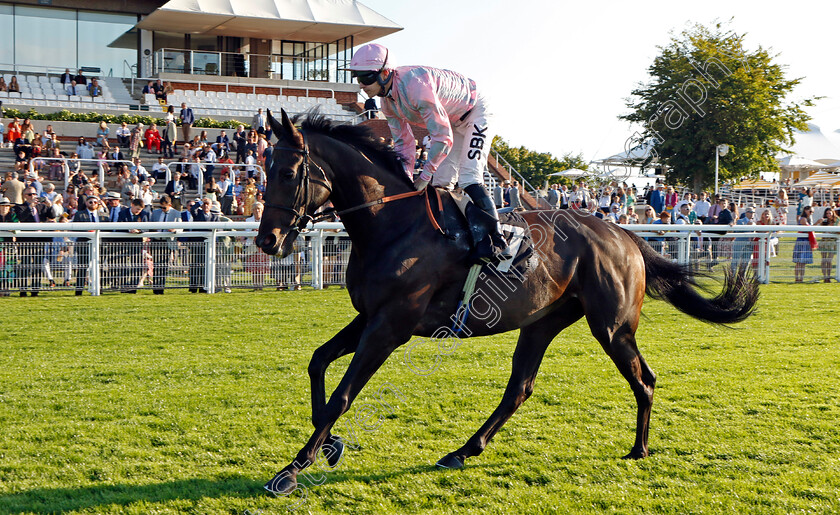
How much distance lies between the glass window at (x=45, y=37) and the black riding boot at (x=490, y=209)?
33.3 metres

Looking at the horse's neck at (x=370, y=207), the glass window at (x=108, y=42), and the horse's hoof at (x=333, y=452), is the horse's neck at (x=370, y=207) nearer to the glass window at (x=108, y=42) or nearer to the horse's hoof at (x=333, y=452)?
the horse's hoof at (x=333, y=452)

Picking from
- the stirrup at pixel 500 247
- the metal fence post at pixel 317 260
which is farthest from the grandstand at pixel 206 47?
the stirrup at pixel 500 247

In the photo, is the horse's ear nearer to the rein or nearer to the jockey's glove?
the rein

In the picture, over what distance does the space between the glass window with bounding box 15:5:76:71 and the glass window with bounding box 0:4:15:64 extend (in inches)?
6.4

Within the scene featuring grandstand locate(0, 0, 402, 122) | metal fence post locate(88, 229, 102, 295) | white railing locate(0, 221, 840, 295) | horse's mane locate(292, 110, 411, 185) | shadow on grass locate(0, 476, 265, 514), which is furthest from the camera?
grandstand locate(0, 0, 402, 122)

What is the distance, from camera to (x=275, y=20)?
112 feet

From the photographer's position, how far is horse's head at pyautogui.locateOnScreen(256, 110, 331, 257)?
413cm

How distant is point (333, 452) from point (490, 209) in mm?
1677

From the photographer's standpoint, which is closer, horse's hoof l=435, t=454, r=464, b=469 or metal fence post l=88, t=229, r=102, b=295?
horse's hoof l=435, t=454, r=464, b=469

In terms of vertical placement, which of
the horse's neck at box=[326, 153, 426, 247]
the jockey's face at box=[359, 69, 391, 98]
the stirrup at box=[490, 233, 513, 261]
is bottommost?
the stirrup at box=[490, 233, 513, 261]

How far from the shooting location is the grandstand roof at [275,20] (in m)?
33.5

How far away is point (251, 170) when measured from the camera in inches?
796

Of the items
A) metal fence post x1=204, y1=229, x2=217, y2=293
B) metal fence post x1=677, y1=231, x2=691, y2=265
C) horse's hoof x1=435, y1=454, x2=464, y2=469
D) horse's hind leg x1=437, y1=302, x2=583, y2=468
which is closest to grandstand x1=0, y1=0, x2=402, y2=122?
metal fence post x1=204, y1=229, x2=217, y2=293

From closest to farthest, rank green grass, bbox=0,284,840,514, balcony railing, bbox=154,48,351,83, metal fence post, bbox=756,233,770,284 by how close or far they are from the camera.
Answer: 1. green grass, bbox=0,284,840,514
2. metal fence post, bbox=756,233,770,284
3. balcony railing, bbox=154,48,351,83
